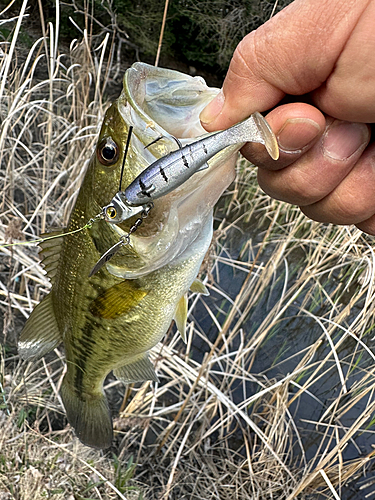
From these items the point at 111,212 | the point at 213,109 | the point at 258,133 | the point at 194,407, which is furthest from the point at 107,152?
the point at 194,407

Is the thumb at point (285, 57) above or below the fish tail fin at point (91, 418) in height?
above

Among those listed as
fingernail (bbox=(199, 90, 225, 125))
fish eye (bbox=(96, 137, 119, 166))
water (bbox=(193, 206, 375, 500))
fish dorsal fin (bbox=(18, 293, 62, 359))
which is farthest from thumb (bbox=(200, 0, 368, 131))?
water (bbox=(193, 206, 375, 500))

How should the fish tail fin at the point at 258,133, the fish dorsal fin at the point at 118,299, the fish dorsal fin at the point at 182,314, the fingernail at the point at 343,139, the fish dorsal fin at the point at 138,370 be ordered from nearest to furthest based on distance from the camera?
the fish tail fin at the point at 258,133 → the fingernail at the point at 343,139 → the fish dorsal fin at the point at 118,299 → the fish dorsal fin at the point at 182,314 → the fish dorsal fin at the point at 138,370

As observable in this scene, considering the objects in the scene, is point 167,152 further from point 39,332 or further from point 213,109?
point 39,332

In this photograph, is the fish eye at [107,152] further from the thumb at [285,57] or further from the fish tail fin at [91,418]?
the fish tail fin at [91,418]

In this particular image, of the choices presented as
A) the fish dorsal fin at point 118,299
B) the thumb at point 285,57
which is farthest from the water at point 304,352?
the thumb at point 285,57

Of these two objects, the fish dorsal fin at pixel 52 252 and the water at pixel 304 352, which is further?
the water at pixel 304 352
